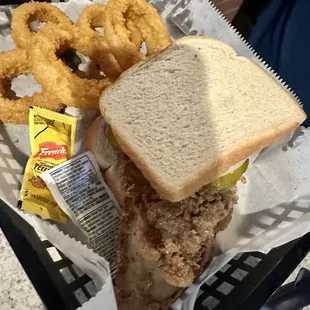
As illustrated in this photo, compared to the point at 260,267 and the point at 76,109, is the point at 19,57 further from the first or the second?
the point at 260,267

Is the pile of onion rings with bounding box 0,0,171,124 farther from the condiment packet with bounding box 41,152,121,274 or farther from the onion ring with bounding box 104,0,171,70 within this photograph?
the condiment packet with bounding box 41,152,121,274

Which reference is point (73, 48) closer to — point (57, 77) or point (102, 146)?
point (57, 77)

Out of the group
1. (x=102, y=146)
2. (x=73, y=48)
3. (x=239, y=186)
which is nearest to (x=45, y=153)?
(x=102, y=146)

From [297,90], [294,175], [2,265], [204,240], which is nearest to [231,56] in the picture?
[294,175]

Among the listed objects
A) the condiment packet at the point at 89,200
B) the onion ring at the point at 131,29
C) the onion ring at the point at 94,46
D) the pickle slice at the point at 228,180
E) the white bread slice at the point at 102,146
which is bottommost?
the condiment packet at the point at 89,200

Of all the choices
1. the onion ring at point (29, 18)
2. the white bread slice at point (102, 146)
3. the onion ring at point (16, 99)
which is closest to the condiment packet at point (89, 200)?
the white bread slice at point (102, 146)

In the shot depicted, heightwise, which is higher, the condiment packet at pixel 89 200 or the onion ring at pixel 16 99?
the onion ring at pixel 16 99

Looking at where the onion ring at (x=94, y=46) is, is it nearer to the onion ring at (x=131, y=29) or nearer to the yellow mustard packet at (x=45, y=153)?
the onion ring at (x=131, y=29)
